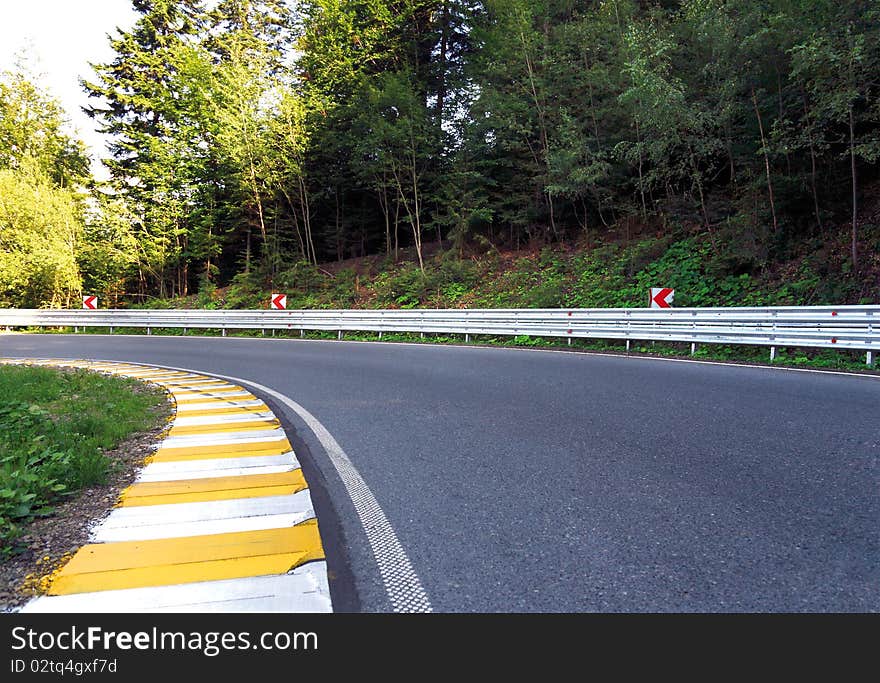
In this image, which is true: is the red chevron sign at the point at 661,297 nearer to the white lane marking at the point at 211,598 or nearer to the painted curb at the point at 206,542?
the painted curb at the point at 206,542

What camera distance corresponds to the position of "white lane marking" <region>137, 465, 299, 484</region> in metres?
3.64

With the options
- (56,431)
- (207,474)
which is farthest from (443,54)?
(207,474)

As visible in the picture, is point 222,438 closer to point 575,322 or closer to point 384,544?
→ point 384,544

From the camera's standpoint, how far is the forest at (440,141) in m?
12.6

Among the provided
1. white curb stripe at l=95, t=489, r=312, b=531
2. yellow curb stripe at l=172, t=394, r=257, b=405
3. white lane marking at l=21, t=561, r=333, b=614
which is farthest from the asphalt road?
yellow curb stripe at l=172, t=394, r=257, b=405

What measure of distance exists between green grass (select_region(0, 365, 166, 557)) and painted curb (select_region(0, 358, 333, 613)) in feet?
1.38

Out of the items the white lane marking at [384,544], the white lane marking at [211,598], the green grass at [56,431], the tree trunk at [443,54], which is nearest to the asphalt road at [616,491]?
the white lane marking at [384,544]

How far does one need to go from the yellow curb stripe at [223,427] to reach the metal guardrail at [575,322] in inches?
351

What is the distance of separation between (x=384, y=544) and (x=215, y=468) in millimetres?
1859

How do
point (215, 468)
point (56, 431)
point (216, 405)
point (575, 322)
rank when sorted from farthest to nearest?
point (575, 322) < point (216, 405) < point (56, 431) < point (215, 468)

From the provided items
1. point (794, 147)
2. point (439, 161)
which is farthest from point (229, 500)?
point (439, 161)

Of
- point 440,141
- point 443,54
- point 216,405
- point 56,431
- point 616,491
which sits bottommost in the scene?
point 616,491

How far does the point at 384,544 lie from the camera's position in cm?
263

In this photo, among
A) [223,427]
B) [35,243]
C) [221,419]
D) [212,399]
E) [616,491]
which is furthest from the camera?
[35,243]
